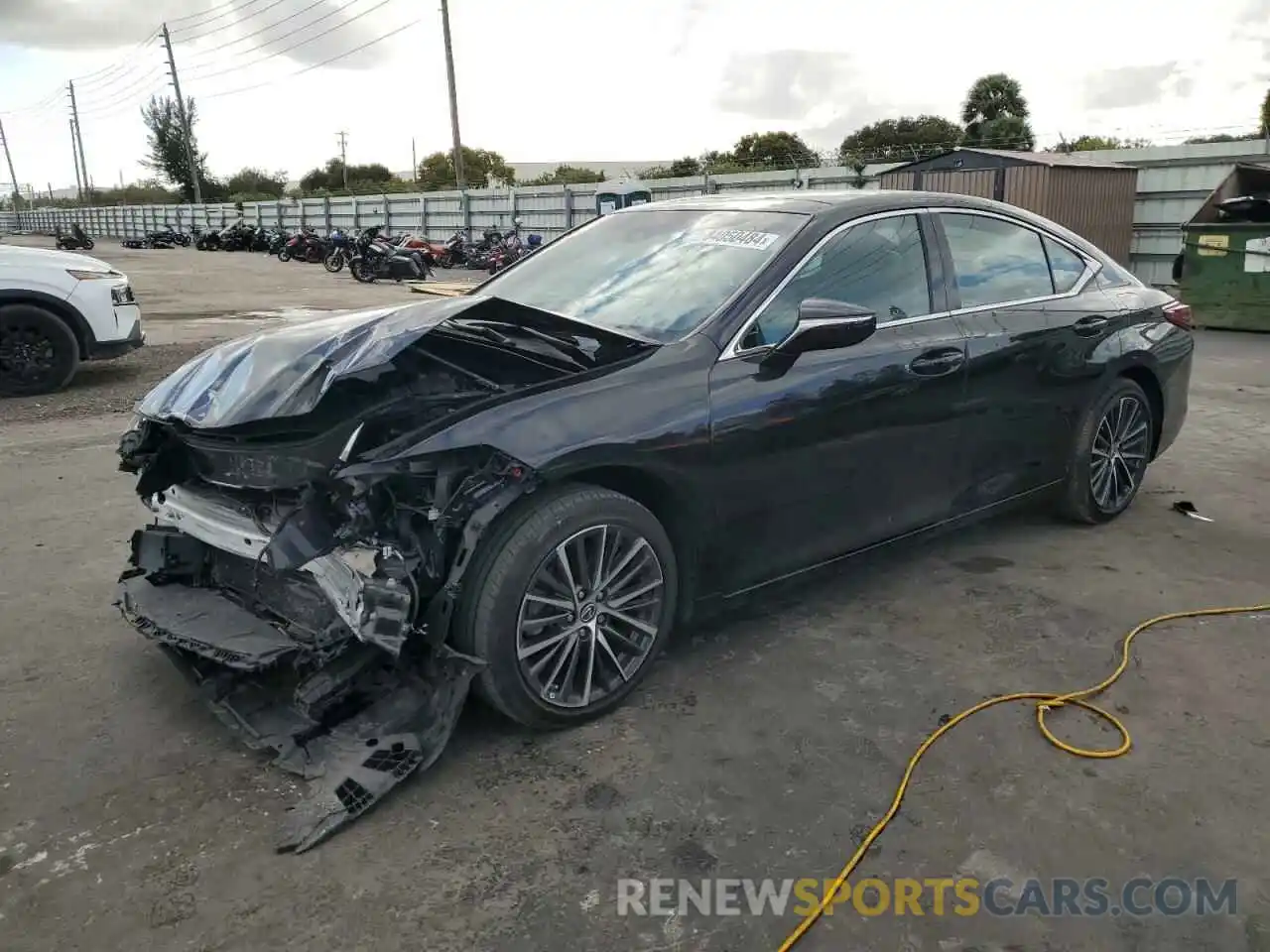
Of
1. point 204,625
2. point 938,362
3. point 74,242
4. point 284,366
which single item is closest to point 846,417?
point 938,362

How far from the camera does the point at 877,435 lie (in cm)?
368

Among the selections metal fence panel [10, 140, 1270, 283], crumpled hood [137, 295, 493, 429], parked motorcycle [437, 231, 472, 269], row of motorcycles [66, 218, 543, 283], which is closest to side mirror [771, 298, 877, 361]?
crumpled hood [137, 295, 493, 429]

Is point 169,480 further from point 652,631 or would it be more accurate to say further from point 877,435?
point 877,435

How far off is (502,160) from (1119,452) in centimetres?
8468

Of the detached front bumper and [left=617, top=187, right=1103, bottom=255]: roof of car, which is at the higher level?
[left=617, top=187, right=1103, bottom=255]: roof of car

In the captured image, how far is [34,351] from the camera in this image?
8.61 meters

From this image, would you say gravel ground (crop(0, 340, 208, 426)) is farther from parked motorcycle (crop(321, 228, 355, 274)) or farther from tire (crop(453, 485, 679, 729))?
parked motorcycle (crop(321, 228, 355, 274))

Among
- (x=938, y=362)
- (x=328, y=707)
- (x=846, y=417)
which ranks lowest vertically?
(x=328, y=707)

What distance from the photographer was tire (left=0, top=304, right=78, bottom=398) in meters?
8.49

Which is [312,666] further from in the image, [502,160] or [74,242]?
[502,160]

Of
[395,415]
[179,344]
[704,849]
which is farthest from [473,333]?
[179,344]

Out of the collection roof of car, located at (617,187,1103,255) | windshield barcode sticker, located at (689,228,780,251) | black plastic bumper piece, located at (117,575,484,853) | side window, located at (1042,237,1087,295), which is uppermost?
roof of car, located at (617,187,1103,255)

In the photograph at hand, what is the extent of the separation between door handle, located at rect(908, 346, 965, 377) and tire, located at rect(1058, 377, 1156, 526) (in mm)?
1102

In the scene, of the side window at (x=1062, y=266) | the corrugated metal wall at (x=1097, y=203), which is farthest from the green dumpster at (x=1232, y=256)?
the side window at (x=1062, y=266)
